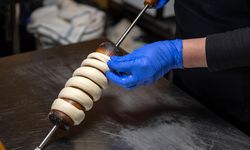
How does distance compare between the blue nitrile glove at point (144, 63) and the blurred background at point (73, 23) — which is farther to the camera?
the blurred background at point (73, 23)

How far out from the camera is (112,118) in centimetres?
79

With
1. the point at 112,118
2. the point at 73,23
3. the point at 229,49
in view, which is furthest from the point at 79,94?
the point at 73,23

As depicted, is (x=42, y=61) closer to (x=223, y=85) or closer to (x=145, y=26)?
(x=223, y=85)

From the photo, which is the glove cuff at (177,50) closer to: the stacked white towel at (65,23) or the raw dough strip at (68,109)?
the raw dough strip at (68,109)

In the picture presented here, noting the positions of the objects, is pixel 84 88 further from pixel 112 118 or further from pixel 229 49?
pixel 229 49

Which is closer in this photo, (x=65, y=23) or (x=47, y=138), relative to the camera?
(x=47, y=138)

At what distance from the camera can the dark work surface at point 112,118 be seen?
72 centimetres

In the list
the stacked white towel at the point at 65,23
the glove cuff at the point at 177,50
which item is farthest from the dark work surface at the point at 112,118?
the stacked white towel at the point at 65,23

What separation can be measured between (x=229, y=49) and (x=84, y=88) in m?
0.27

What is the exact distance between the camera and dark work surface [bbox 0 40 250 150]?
725 millimetres

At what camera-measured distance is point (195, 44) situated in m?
0.72

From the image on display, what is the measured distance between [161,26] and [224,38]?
35.9 inches

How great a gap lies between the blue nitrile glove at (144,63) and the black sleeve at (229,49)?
0.20ft

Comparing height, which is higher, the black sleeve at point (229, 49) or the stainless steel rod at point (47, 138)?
the black sleeve at point (229, 49)
